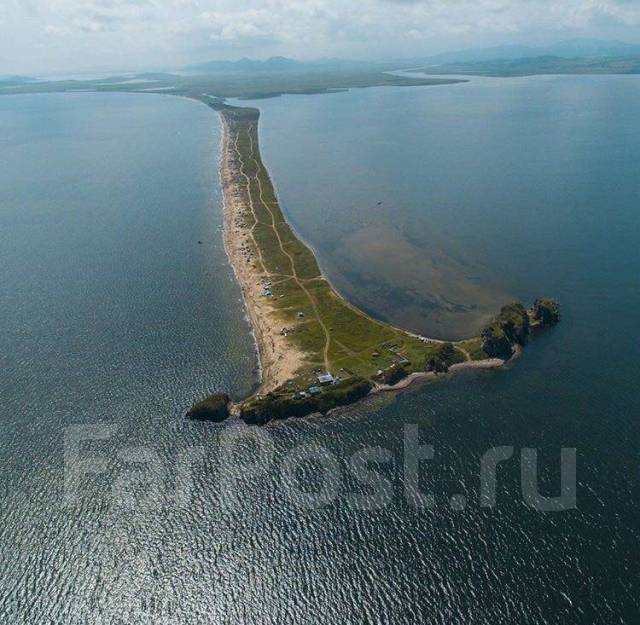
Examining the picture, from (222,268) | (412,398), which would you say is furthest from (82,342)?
(412,398)

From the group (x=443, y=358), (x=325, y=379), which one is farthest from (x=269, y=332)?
(x=443, y=358)

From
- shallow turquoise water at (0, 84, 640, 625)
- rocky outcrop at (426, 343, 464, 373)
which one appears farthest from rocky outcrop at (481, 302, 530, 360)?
rocky outcrop at (426, 343, 464, 373)

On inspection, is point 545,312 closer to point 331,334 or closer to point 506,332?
point 506,332

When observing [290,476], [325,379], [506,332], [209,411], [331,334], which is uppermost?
[290,476]

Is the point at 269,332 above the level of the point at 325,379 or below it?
below

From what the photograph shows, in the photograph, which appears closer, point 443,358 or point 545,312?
point 443,358

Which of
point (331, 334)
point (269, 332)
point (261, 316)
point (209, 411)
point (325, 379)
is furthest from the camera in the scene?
point (261, 316)
